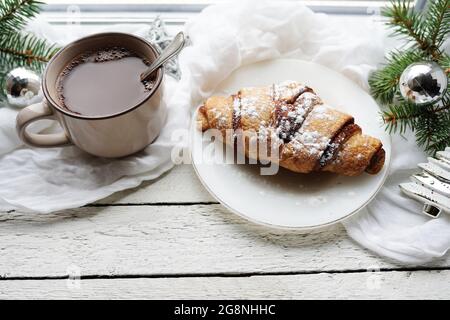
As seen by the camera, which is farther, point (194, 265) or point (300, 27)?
point (300, 27)

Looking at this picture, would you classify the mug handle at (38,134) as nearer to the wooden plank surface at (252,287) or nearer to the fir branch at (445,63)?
the wooden plank surface at (252,287)

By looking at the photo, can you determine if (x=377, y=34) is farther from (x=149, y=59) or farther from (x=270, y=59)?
(x=149, y=59)

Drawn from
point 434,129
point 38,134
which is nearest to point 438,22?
point 434,129

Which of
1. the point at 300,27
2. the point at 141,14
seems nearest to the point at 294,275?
the point at 300,27

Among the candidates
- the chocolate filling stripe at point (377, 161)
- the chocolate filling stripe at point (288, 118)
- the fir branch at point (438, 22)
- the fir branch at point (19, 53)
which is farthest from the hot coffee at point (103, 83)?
the fir branch at point (438, 22)

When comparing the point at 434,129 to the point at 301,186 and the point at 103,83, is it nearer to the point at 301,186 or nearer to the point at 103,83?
the point at 301,186
